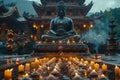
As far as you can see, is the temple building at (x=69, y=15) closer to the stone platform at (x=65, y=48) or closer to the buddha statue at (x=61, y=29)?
the buddha statue at (x=61, y=29)

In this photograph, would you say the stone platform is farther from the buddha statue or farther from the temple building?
the temple building

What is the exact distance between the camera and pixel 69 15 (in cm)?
3506

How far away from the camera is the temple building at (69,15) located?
33.9 metres

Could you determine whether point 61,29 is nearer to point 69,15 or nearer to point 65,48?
point 65,48

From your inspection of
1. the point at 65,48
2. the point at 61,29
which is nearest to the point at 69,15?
the point at 61,29

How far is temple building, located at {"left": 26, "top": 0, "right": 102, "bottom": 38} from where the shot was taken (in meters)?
Result: 33.9

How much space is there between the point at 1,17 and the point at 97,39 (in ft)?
40.0

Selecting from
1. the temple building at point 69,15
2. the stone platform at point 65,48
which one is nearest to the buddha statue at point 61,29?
the stone platform at point 65,48

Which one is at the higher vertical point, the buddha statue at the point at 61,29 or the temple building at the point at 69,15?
the temple building at the point at 69,15

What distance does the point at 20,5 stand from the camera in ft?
235

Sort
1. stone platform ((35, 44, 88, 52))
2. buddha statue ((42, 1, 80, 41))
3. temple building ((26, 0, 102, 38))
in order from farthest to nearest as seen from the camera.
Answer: temple building ((26, 0, 102, 38)) < buddha statue ((42, 1, 80, 41)) < stone platform ((35, 44, 88, 52))

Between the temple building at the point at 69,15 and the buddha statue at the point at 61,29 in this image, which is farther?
the temple building at the point at 69,15

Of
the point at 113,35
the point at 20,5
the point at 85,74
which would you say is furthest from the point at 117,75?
the point at 20,5

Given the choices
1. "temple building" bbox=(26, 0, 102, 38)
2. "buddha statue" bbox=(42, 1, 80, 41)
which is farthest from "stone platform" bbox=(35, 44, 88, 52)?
"temple building" bbox=(26, 0, 102, 38)
